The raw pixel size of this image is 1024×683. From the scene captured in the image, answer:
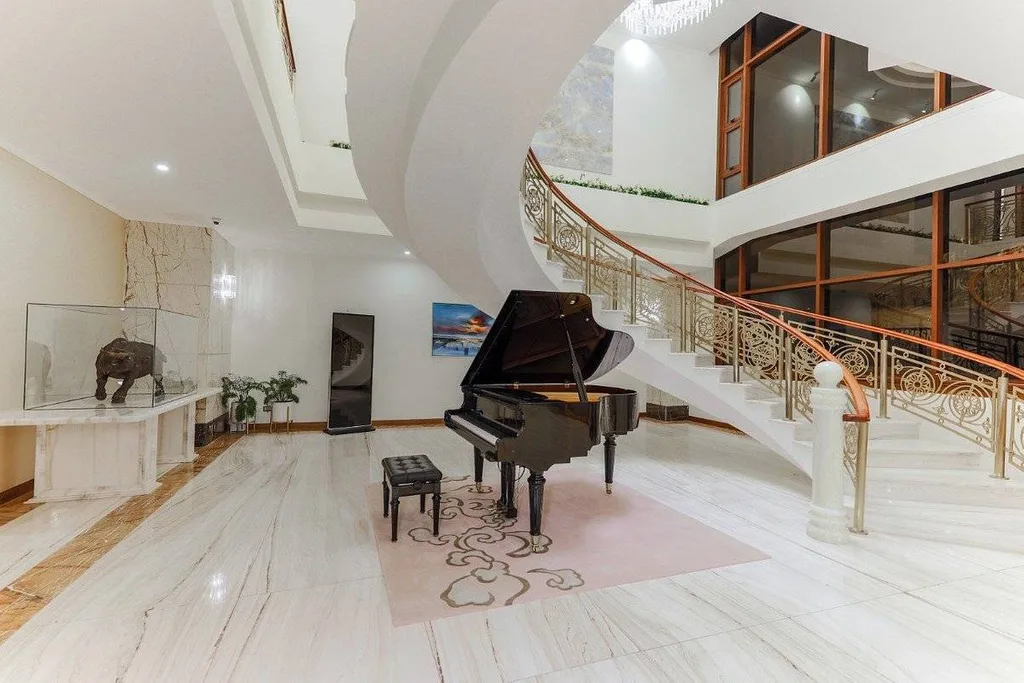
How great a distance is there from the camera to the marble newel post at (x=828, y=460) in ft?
10.8

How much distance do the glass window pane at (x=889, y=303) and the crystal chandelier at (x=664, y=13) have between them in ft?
16.4

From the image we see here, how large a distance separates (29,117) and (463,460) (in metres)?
4.77

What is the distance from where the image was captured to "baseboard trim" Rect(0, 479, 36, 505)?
382 cm

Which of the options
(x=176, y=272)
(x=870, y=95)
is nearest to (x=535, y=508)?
(x=176, y=272)

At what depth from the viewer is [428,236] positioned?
468 centimetres

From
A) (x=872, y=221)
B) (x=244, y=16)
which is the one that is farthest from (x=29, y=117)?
(x=872, y=221)

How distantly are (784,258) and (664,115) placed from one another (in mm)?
3907

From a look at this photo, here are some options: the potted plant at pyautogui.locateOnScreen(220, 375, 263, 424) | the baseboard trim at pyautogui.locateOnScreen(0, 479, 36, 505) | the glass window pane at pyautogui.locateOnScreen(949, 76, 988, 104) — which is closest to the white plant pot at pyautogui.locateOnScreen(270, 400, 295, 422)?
the potted plant at pyautogui.locateOnScreen(220, 375, 263, 424)

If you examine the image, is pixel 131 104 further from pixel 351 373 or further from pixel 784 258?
pixel 784 258

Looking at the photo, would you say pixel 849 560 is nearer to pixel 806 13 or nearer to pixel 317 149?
pixel 806 13

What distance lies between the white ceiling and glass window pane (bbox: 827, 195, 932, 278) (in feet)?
24.6

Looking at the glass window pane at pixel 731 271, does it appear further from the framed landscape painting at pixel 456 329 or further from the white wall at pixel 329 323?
the white wall at pixel 329 323

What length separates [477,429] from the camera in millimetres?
3482

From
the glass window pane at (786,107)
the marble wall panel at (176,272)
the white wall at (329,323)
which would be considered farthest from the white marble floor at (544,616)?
the glass window pane at (786,107)
